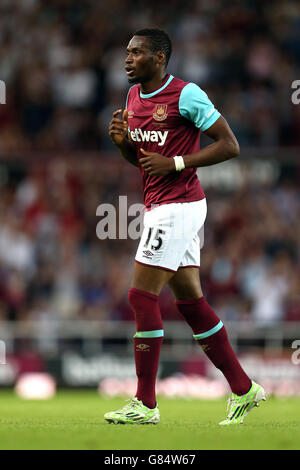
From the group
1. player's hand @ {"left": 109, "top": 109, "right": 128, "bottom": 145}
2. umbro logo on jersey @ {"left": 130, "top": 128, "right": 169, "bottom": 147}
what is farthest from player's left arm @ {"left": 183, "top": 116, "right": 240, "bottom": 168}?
player's hand @ {"left": 109, "top": 109, "right": 128, "bottom": 145}

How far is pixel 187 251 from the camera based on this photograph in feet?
20.7

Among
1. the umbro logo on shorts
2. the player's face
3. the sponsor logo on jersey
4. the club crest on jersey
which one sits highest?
the player's face

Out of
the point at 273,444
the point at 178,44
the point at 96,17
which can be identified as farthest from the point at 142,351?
the point at 96,17

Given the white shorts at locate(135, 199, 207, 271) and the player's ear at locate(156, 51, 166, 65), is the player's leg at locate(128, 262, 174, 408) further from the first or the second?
the player's ear at locate(156, 51, 166, 65)

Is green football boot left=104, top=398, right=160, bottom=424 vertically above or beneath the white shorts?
beneath

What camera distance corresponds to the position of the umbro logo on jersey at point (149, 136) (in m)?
6.26

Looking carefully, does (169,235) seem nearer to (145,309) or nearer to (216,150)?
(145,309)

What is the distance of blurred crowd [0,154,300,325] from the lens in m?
13.8

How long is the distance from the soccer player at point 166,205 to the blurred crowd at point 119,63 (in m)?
8.74

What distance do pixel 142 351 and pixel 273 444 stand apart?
1343 mm

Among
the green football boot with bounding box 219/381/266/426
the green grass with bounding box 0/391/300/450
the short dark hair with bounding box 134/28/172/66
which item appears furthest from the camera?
the short dark hair with bounding box 134/28/172/66

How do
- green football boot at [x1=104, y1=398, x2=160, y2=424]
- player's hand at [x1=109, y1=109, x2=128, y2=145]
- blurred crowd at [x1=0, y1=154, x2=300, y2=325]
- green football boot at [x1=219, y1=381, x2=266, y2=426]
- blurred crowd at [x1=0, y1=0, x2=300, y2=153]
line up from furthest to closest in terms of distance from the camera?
blurred crowd at [x1=0, y1=0, x2=300, y2=153]
blurred crowd at [x1=0, y1=154, x2=300, y2=325]
player's hand at [x1=109, y1=109, x2=128, y2=145]
green football boot at [x1=219, y1=381, x2=266, y2=426]
green football boot at [x1=104, y1=398, x2=160, y2=424]

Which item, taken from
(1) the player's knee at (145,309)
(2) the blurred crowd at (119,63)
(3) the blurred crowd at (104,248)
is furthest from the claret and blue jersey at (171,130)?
(2) the blurred crowd at (119,63)

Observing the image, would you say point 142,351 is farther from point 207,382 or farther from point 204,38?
point 204,38
